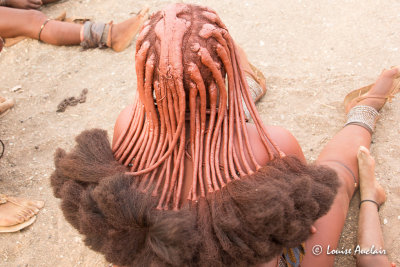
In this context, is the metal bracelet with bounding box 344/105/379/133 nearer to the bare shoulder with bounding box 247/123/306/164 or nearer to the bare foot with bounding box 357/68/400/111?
the bare foot with bounding box 357/68/400/111

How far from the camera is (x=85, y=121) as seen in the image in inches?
125

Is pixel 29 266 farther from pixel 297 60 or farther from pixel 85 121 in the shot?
pixel 297 60

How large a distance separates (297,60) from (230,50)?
2040 millimetres

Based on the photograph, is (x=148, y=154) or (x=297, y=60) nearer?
(x=148, y=154)

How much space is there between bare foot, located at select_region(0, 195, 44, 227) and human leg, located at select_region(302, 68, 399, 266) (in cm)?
174

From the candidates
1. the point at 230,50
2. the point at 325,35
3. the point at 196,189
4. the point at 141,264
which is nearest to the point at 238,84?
the point at 230,50

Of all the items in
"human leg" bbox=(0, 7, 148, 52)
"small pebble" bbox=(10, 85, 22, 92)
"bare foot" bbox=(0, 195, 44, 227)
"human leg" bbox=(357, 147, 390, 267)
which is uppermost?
"human leg" bbox=(0, 7, 148, 52)

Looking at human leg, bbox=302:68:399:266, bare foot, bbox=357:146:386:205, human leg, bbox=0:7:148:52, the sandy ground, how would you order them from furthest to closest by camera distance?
human leg, bbox=0:7:148:52 < the sandy ground < bare foot, bbox=357:146:386:205 < human leg, bbox=302:68:399:266

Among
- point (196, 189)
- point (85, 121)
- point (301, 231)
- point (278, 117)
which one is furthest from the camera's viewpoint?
point (85, 121)

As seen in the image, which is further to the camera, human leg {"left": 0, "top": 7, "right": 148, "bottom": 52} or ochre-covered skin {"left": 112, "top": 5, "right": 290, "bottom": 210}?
human leg {"left": 0, "top": 7, "right": 148, "bottom": 52}

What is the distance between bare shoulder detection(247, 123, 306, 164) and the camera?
1.52 metres

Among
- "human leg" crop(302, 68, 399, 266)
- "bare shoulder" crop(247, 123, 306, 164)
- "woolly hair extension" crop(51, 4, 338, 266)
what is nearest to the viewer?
"woolly hair extension" crop(51, 4, 338, 266)

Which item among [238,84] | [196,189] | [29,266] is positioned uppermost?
[238,84]

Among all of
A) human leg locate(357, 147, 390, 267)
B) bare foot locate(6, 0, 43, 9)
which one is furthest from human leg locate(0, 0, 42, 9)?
human leg locate(357, 147, 390, 267)
